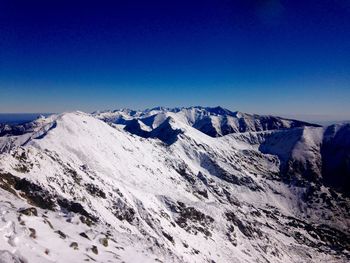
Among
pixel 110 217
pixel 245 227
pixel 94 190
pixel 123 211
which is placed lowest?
pixel 245 227

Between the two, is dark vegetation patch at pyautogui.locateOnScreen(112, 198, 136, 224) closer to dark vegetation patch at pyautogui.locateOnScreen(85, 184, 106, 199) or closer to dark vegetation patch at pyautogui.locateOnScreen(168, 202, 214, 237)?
dark vegetation patch at pyautogui.locateOnScreen(85, 184, 106, 199)

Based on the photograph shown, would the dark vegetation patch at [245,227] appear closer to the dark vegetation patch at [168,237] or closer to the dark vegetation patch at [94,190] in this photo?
the dark vegetation patch at [168,237]

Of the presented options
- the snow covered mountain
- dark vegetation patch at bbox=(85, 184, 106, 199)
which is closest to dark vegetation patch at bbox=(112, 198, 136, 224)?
the snow covered mountain

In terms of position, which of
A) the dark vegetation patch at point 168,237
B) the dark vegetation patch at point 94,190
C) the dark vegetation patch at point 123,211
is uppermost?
the dark vegetation patch at point 94,190

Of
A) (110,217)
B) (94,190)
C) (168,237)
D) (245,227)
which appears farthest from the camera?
(245,227)

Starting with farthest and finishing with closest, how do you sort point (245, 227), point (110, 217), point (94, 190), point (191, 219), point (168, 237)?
point (245, 227) → point (191, 219) → point (94, 190) → point (168, 237) → point (110, 217)

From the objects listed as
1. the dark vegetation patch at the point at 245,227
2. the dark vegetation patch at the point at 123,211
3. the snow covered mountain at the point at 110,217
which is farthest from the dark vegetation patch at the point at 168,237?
the dark vegetation patch at the point at 245,227

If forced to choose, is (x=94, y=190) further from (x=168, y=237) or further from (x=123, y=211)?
(x=168, y=237)

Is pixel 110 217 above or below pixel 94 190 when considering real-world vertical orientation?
below

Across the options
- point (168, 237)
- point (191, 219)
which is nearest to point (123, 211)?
point (168, 237)

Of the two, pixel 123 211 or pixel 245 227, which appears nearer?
pixel 123 211

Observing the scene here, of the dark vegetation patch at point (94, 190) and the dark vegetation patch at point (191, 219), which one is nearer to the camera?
the dark vegetation patch at point (94, 190)
